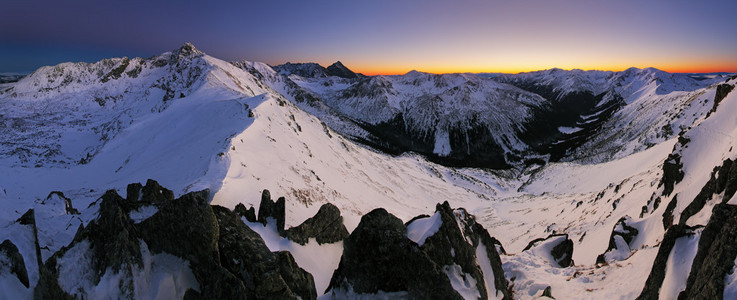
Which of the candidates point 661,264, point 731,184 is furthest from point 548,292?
point 731,184

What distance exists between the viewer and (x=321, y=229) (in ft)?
85.9

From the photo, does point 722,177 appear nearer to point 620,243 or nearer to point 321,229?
point 620,243

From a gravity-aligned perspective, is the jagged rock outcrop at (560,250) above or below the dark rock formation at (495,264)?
below

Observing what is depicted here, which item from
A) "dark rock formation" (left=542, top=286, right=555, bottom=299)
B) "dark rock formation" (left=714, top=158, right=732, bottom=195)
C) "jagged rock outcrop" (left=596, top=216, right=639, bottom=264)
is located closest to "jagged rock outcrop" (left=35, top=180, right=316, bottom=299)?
"dark rock formation" (left=542, top=286, right=555, bottom=299)

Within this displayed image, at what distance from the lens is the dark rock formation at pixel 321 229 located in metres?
24.8

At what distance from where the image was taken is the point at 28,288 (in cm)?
1277

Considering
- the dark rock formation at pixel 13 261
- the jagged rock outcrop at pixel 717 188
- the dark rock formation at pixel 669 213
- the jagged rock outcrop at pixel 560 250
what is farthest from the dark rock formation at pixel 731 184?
the dark rock formation at pixel 13 261

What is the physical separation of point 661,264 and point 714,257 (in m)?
4.64

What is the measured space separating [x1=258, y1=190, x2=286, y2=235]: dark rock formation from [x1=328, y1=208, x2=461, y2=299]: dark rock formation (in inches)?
473

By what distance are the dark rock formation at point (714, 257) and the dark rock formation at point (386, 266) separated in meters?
10.8

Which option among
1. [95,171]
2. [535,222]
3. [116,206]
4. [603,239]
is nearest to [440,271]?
[116,206]

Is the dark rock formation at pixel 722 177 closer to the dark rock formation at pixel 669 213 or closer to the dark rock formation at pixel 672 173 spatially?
the dark rock formation at pixel 669 213

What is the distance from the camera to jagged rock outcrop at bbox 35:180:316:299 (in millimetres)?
13375

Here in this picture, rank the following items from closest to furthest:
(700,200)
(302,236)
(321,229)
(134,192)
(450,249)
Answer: (450,249) → (302,236) → (134,192) → (321,229) → (700,200)
